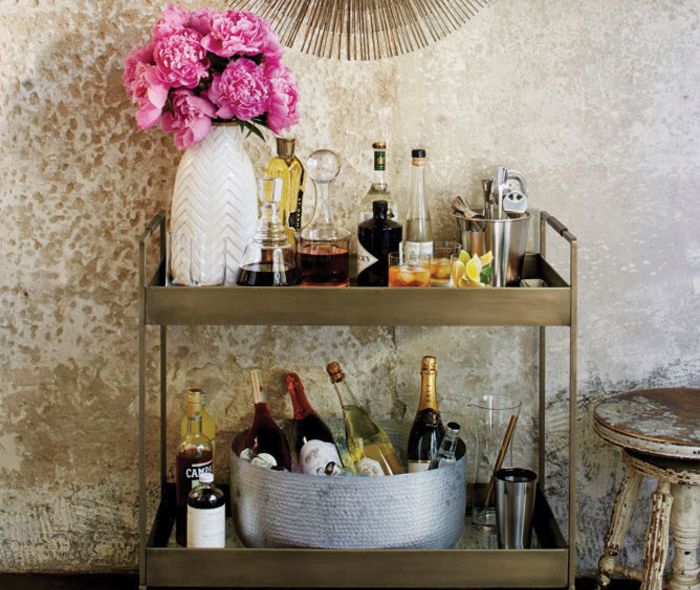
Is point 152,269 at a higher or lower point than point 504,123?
lower

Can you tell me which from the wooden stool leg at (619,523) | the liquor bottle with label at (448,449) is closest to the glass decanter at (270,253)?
the liquor bottle with label at (448,449)

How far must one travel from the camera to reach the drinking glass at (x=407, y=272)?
2.00m

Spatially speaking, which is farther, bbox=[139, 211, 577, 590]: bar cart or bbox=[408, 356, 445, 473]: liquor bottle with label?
bbox=[408, 356, 445, 473]: liquor bottle with label

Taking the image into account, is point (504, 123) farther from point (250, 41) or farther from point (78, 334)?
point (78, 334)

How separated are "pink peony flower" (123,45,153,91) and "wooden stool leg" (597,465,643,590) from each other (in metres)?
1.35

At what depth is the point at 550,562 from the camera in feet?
6.70

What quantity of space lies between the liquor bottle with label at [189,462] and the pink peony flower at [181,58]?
0.70 m

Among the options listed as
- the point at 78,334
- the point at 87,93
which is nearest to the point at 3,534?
the point at 78,334

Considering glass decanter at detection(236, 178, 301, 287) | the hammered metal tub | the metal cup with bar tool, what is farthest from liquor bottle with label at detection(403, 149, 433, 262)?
the hammered metal tub

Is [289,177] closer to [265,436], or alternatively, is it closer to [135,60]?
[135,60]

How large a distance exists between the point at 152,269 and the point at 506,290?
0.90 m

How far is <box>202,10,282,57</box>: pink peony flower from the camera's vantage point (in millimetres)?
1946

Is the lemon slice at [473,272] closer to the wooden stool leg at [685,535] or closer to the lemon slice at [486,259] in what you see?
the lemon slice at [486,259]

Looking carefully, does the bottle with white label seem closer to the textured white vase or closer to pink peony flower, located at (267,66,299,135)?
the textured white vase
